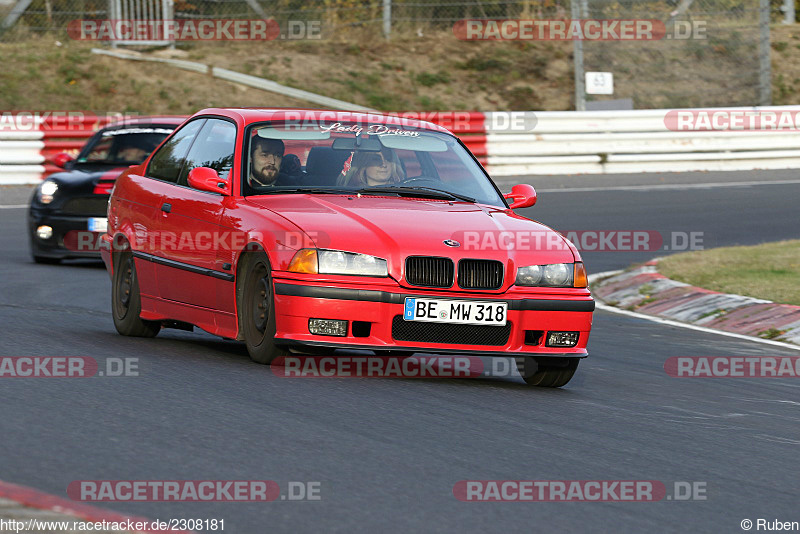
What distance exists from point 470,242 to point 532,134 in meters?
16.6

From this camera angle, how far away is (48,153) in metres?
21.4

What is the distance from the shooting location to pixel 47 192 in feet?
46.8

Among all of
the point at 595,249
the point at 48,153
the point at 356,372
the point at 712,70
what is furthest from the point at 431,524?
the point at 712,70

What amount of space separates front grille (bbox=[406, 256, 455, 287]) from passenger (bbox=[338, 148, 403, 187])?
1140 mm

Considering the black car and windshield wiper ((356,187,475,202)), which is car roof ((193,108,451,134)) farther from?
the black car

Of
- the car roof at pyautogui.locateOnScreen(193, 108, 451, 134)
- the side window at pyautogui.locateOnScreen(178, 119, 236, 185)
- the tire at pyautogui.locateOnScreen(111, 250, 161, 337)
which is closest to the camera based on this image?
the side window at pyautogui.locateOnScreen(178, 119, 236, 185)

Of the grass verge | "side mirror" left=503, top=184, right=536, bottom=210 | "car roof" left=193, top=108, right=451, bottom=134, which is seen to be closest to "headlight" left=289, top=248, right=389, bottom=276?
"car roof" left=193, top=108, right=451, bottom=134

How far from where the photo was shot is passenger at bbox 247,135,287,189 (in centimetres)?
830

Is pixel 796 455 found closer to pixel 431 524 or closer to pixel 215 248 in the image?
pixel 431 524

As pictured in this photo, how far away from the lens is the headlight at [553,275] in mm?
7543

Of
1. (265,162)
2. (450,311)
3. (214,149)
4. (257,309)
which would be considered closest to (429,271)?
(450,311)

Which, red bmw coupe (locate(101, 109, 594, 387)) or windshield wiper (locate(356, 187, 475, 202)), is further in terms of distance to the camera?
windshield wiper (locate(356, 187, 475, 202))

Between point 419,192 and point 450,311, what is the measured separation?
125 centimetres

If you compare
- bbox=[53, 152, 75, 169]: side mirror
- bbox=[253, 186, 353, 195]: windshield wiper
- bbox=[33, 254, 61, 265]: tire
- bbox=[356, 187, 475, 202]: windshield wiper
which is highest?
bbox=[53, 152, 75, 169]: side mirror
